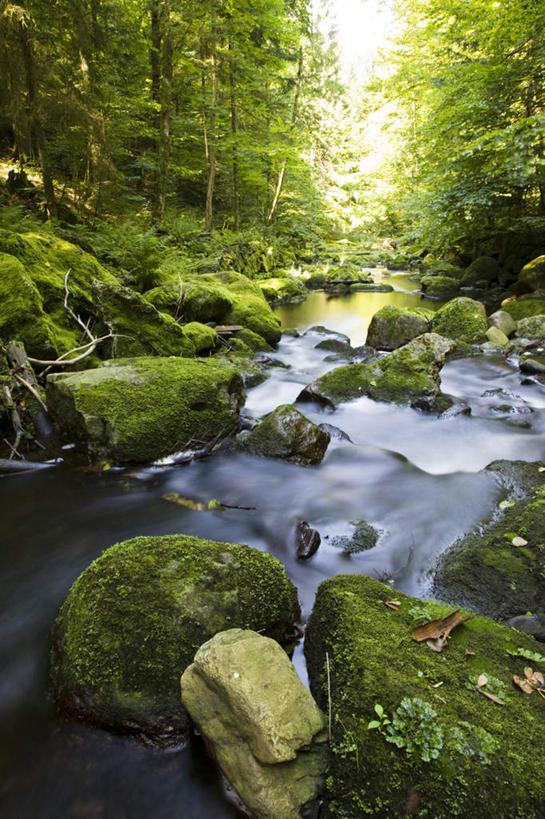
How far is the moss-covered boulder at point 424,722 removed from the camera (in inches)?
59.1

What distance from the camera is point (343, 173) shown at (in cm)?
4322

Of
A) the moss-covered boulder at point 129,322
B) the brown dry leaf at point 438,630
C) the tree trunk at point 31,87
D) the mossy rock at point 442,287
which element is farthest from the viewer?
the mossy rock at point 442,287

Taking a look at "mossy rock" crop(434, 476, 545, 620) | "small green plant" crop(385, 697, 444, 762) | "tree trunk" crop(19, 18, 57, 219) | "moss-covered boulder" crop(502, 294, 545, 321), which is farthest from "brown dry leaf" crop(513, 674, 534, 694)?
"moss-covered boulder" crop(502, 294, 545, 321)

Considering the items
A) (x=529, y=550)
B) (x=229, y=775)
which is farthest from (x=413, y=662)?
(x=529, y=550)

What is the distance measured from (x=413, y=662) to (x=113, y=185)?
14.0m

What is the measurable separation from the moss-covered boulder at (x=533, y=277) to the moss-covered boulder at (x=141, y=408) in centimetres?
1212

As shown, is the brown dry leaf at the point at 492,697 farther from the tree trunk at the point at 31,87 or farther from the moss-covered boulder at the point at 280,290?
the moss-covered boulder at the point at 280,290

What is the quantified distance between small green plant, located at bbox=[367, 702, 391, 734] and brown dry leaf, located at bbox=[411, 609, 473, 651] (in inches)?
18.2

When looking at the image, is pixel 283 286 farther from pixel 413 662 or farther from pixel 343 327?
pixel 413 662

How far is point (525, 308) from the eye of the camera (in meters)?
11.5

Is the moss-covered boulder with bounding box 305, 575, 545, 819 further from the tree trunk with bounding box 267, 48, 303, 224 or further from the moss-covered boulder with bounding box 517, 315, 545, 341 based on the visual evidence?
the tree trunk with bounding box 267, 48, 303, 224

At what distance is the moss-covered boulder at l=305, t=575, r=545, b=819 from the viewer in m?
1.50

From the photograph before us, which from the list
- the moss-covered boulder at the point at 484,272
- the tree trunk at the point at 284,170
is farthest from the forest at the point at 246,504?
the tree trunk at the point at 284,170

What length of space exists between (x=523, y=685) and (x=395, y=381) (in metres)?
5.56
